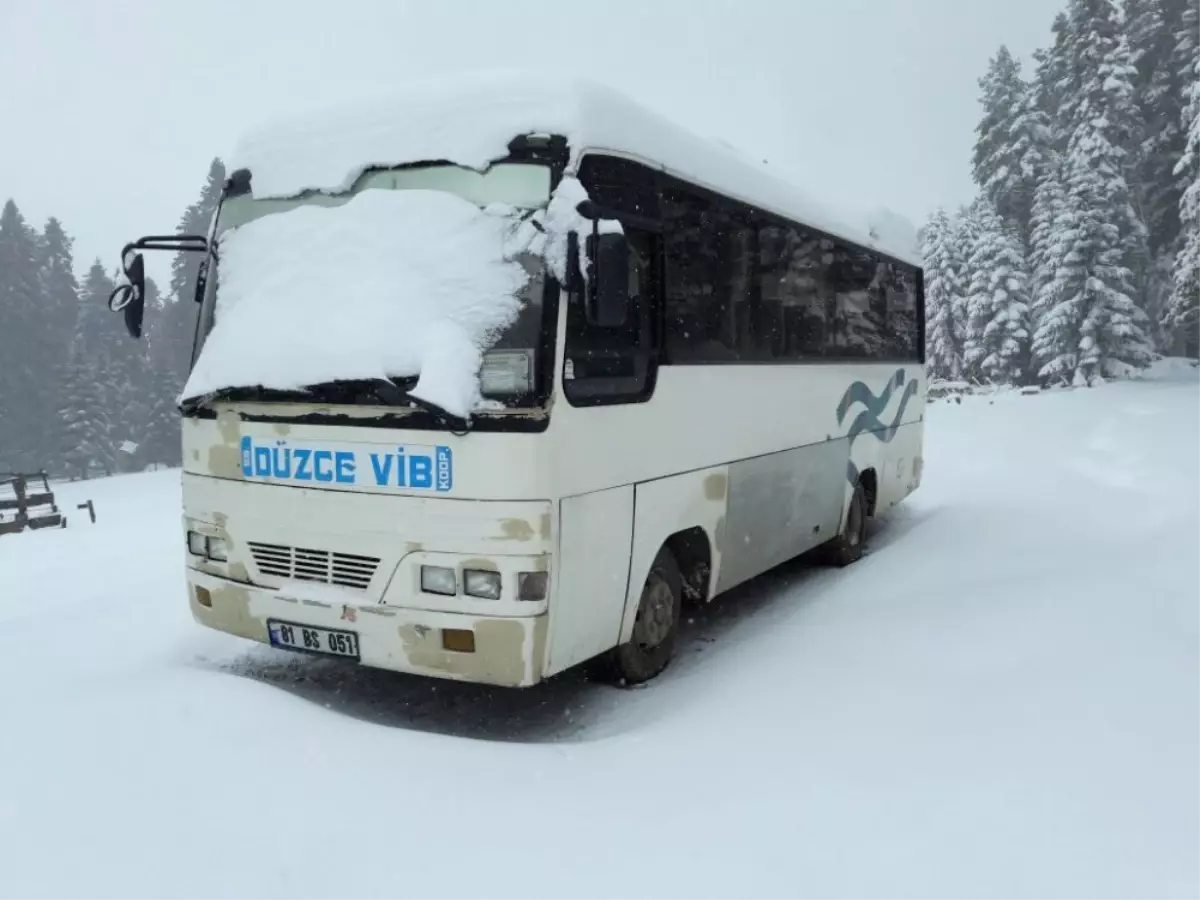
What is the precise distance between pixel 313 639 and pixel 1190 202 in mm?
39794

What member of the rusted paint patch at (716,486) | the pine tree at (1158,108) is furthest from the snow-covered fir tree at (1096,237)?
the rusted paint patch at (716,486)

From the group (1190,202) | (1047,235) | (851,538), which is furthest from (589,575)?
(1047,235)

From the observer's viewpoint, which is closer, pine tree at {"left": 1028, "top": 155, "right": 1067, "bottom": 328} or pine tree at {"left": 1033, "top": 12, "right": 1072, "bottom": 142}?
pine tree at {"left": 1028, "top": 155, "right": 1067, "bottom": 328}

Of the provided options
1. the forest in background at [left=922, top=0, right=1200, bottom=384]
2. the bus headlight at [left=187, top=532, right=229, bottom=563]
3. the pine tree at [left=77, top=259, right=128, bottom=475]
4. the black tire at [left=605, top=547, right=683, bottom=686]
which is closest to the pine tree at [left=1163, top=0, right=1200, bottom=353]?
the forest in background at [left=922, top=0, right=1200, bottom=384]

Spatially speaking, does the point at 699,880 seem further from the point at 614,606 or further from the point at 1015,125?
the point at 1015,125

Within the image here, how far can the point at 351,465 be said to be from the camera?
17.1ft

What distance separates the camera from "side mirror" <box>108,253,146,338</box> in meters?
6.26

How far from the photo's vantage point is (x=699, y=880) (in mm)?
3508

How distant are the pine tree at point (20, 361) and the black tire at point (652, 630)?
234 ft

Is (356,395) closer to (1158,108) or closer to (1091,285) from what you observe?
(1091,285)

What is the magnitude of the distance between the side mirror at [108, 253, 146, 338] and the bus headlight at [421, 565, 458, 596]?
2.78m

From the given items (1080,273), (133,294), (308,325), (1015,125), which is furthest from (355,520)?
(1015,125)

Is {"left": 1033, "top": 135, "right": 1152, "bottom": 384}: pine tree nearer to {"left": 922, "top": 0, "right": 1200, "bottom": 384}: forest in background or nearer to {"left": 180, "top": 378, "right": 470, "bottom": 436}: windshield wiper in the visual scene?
{"left": 922, "top": 0, "right": 1200, "bottom": 384}: forest in background

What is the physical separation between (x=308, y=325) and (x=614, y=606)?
2.30 metres
